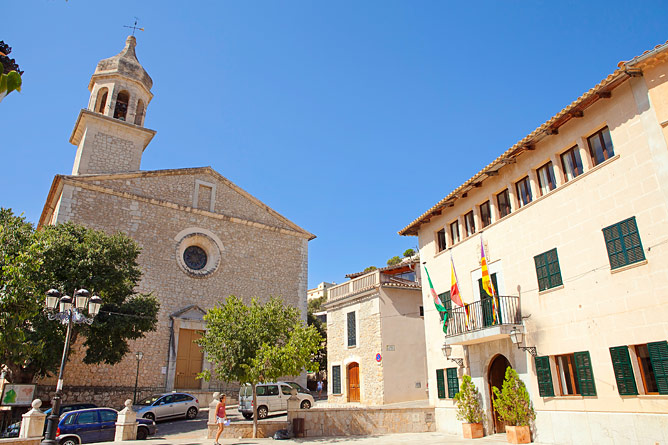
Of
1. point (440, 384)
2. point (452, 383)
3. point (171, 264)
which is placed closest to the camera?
point (452, 383)

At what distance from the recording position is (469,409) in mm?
13258

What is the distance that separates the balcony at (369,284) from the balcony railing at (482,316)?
6416 mm

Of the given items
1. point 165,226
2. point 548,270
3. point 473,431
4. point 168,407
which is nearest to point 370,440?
point 473,431

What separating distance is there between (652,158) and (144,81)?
2779cm

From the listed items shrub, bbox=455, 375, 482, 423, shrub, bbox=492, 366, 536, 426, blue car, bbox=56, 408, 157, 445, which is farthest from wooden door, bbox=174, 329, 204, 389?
shrub, bbox=492, 366, 536, 426

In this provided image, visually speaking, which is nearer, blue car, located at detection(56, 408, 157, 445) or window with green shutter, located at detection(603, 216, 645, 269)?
window with green shutter, located at detection(603, 216, 645, 269)

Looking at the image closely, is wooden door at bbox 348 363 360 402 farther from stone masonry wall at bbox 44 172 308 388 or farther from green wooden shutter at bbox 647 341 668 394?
green wooden shutter at bbox 647 341 668 394

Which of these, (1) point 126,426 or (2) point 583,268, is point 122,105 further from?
(2) point 583,268

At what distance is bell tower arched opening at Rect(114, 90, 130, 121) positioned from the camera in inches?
1080

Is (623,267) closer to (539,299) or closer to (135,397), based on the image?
(539,299)

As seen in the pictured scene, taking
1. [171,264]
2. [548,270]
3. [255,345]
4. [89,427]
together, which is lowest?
[89,427]

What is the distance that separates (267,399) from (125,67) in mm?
21754

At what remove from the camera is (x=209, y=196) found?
87.6 feet

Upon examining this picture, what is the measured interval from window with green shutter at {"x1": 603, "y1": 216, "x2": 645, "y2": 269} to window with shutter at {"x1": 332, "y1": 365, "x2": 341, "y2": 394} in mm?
15920
